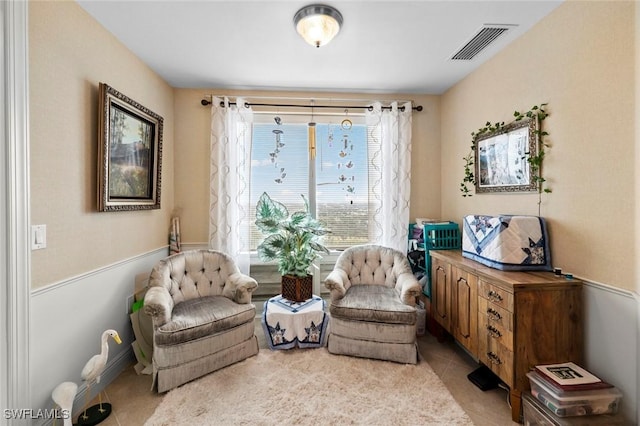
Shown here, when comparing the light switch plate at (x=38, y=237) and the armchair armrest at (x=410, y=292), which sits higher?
the light switch plate at (x=38, y=237)

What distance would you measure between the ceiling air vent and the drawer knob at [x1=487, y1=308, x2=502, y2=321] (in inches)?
81.1

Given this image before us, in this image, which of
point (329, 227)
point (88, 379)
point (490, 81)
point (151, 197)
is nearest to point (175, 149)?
point (151, 197)

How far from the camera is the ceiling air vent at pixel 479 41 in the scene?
2.10m

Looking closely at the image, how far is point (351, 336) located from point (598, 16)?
8.92 ft

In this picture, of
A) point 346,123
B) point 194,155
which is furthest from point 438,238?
point 194,155

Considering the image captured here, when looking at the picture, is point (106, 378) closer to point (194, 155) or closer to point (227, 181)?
point (227, 181)

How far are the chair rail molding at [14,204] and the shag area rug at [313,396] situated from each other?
0.77 metres

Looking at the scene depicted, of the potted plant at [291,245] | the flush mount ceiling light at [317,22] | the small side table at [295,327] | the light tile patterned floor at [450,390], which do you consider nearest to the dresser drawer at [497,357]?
the light tile patterned floor at [450,390]

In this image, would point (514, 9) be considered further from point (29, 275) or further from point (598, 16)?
point (29, 275)

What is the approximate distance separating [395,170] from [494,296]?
175cm

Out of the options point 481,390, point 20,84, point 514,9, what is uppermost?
point 514,9

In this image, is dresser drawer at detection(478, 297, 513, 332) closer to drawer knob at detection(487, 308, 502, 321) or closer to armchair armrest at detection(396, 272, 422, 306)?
drawer knob at detection(487, 308, 502, 321)

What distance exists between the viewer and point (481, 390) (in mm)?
2039

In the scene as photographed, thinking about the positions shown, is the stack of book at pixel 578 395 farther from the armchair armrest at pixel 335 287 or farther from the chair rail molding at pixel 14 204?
the chair rail molding at pixel 14 204
